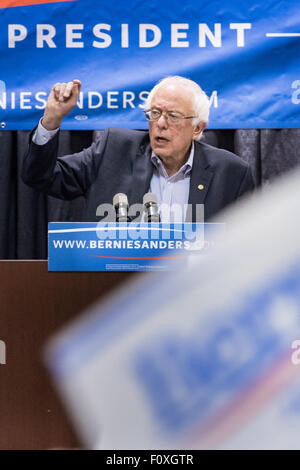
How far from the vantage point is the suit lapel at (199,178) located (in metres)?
2.62

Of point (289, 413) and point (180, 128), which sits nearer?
point (289, 413)

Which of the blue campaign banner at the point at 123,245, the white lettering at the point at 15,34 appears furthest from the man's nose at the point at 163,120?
the blue campaign banner at the point at 123,245

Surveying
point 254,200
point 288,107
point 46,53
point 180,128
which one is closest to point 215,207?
point 254,200

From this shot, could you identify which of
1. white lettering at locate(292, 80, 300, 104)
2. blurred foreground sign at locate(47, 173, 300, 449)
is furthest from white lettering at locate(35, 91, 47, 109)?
blurred foreground sign at locate(47, 173, 300, 449)

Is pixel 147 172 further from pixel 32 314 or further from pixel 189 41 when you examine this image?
pixel 32 314

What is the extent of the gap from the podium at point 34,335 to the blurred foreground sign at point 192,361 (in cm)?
4

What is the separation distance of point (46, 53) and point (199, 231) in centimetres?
143

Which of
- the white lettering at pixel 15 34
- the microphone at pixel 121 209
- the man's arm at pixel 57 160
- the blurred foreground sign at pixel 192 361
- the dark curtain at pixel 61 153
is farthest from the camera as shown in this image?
the dark curtain at pixel 61 153

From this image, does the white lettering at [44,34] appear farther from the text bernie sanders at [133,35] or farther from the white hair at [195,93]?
the white hair at [195,93]

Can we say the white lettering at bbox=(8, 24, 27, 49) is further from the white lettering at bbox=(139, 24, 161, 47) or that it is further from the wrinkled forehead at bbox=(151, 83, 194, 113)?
the wrinkled forehead at bbox=(151, 83, 194, 113)

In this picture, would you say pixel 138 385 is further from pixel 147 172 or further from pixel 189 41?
pixel 189 41

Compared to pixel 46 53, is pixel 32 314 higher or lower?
lower
